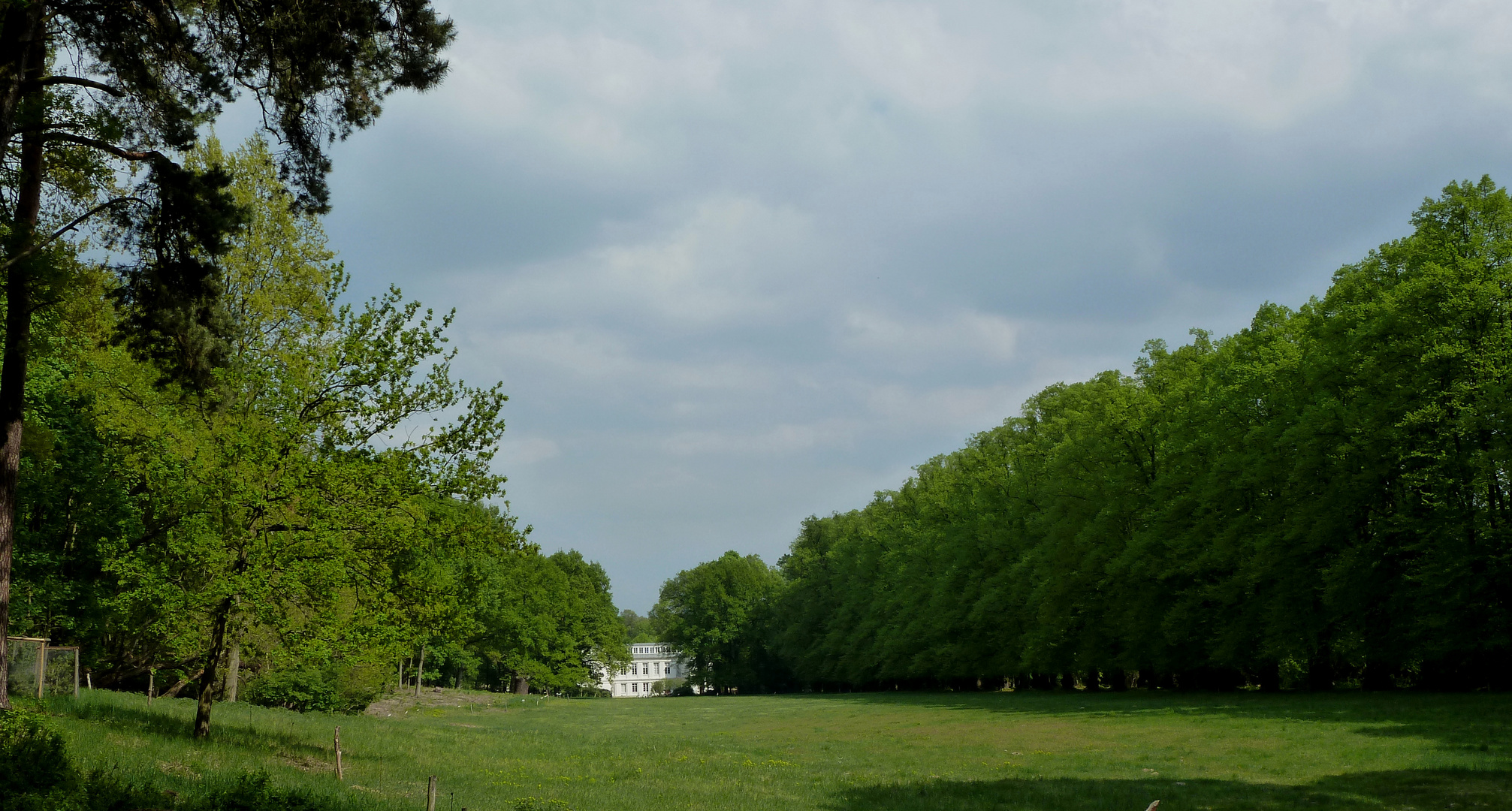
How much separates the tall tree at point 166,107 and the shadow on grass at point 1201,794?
54.1ft

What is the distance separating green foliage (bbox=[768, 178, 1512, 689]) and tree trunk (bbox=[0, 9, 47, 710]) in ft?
119

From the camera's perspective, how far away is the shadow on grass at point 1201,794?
18484 mm

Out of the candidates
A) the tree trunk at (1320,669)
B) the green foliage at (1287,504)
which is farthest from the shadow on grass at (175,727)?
the tree trunk at (1320,669)

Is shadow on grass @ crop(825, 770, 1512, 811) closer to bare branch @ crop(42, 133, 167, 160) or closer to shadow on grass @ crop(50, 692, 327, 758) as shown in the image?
shadow on grass @ crop(50, 692, 327, 758)

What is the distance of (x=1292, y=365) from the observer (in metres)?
41.8

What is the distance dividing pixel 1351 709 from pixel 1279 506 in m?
11.0

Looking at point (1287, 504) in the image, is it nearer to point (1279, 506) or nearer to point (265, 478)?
point (1279, 506)

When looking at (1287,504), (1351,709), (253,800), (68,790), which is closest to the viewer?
(68,790)

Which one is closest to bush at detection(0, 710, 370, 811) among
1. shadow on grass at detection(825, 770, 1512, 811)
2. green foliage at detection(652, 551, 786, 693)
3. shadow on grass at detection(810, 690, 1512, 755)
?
shadow on grass at detection(825, 770, 1512, 811)

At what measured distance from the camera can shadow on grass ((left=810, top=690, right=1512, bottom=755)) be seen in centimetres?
2522

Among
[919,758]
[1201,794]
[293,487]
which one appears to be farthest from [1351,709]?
[293,487]

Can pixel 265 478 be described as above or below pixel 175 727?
above

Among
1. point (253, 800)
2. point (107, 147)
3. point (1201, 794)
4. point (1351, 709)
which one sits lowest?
point (1201, 794)

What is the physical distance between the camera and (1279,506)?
41.1m
